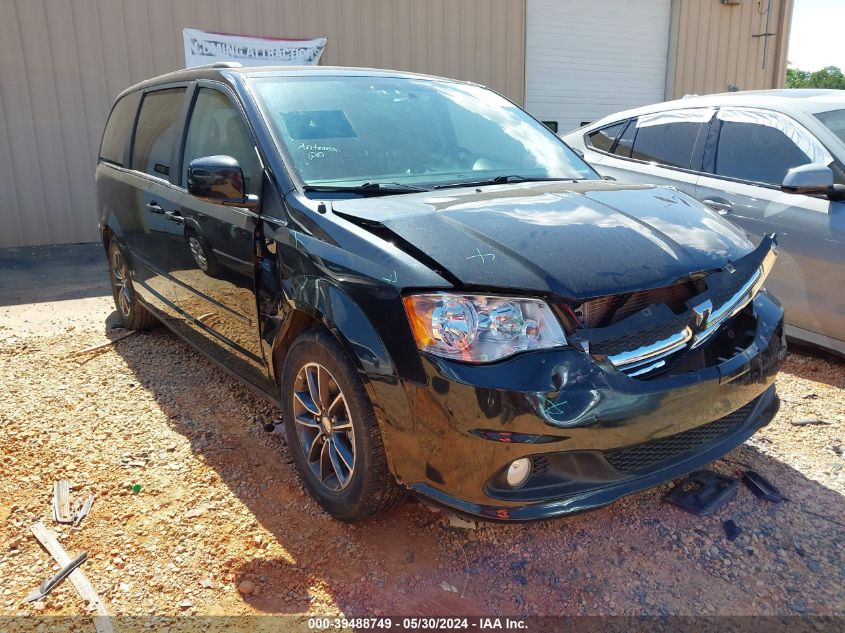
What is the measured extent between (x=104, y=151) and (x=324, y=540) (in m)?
3.92

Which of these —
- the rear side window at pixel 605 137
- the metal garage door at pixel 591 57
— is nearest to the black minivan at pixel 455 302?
the rear side window at pixel 605 137

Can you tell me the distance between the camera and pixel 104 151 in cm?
518

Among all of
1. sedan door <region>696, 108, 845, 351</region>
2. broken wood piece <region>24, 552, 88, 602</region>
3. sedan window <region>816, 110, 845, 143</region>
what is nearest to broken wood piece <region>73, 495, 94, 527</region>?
broken wood piece <region>24, 552, 88, 602</region>

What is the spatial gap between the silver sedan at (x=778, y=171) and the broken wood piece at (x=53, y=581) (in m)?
3.89

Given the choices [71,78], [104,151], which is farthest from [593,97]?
[104,151]

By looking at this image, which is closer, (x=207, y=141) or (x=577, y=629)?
(x=577, y=629)

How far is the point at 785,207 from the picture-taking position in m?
4.04

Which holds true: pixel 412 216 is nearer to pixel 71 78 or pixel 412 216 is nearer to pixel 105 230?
pixel 105 230

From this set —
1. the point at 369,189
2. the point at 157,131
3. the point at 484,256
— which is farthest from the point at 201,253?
Result: the point at 484,256

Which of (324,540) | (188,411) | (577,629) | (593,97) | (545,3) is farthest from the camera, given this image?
(593,97)

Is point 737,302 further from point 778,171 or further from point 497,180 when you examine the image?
point 778,171

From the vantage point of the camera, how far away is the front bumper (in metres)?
2.04

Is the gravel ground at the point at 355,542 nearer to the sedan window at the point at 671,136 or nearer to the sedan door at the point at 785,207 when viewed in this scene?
the sedan door at the point at 785,207

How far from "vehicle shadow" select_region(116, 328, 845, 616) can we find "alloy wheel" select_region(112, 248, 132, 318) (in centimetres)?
248
